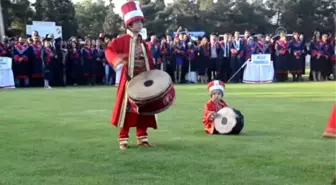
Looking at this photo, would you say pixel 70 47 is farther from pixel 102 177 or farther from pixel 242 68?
pixel 102 177

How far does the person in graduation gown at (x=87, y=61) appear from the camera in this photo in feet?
81.5

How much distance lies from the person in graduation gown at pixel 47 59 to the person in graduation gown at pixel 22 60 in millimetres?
557

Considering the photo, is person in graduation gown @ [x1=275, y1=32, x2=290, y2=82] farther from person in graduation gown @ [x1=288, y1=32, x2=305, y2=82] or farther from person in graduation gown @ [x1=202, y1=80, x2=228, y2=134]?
person in graduation gown @ [x1=202, y1=80, x2=228, y2=134]

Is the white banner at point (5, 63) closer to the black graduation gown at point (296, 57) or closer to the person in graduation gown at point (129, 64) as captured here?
the black graduation gown at point (296, 57)

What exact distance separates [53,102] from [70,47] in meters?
10.4

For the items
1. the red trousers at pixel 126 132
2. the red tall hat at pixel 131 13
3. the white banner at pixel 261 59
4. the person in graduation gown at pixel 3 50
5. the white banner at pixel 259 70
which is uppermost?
the red tall hat at pixel 131 13

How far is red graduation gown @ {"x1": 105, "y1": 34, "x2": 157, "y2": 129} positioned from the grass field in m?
0.34

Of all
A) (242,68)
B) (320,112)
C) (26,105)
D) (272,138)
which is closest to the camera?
(272,138)

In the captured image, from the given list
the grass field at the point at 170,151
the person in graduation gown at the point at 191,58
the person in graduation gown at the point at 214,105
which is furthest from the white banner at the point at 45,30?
the person in graduation gown at the point at 214,105

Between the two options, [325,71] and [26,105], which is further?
[325,71]

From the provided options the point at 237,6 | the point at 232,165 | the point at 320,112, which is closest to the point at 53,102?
the point at 320,112

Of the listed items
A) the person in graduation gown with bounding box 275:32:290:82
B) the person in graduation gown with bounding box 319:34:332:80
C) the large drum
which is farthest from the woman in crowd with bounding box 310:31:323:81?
the large drum

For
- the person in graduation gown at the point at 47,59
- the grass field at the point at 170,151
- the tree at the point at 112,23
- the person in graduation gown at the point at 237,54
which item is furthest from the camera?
the tree at the point at 112,23

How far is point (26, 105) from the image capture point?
13.9 meters
